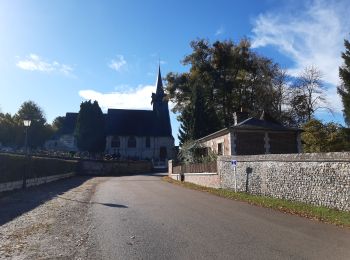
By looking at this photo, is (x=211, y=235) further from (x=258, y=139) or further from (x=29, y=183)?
(x=258, y=139)

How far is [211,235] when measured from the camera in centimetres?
966

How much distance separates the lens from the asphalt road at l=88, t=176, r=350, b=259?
7871mm

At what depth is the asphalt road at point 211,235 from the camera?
25.8ft

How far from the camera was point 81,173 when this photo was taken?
54031mm

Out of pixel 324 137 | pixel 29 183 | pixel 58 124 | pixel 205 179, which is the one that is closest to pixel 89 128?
pixel 58 124

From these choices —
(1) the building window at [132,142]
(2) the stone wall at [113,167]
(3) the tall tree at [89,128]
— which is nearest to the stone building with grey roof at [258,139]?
(2) the stone wall at [113,167]

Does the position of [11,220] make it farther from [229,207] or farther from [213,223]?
[229,207]

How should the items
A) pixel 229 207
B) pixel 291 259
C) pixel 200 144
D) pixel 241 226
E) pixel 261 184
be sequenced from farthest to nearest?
pixel 200 144 < pixel 261 184 < pixel 229 207 < pixel 241 226 < pixel 291 259

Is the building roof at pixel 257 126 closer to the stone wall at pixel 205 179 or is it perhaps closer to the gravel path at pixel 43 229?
the stone wall at pixel 205 179

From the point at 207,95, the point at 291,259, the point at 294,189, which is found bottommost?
the point at 291,259

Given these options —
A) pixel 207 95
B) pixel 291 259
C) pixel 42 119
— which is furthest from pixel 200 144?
pixel 42 119

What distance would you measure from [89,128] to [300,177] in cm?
5843

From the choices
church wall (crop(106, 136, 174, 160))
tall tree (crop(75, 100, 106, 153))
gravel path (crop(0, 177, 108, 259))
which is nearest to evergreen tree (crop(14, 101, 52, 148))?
tall tree (crop(75, 100, 106, 153))

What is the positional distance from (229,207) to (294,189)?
2.58 m
